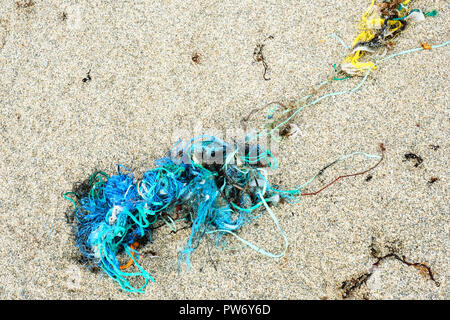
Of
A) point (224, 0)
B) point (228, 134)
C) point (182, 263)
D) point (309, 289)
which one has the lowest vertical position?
point (309, 289)

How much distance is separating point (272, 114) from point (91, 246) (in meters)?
1.24

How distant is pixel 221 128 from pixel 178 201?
0.49m

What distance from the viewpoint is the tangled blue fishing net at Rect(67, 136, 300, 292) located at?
1.72 m

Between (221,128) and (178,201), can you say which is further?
(221,128)

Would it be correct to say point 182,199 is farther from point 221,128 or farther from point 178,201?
point 221,128

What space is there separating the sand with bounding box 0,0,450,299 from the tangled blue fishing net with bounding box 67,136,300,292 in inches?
3.3

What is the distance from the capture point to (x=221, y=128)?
189 cm

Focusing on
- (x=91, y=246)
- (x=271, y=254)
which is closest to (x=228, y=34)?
(x=271, y=254)

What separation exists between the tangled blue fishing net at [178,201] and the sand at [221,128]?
84 millimetres

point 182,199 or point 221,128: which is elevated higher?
point 221,128

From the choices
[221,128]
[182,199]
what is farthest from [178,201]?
[221,128]

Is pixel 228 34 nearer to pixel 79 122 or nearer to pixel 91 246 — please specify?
pixel 79 122

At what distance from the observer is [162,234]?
180 centimetres

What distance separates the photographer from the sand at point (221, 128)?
1.74 m
